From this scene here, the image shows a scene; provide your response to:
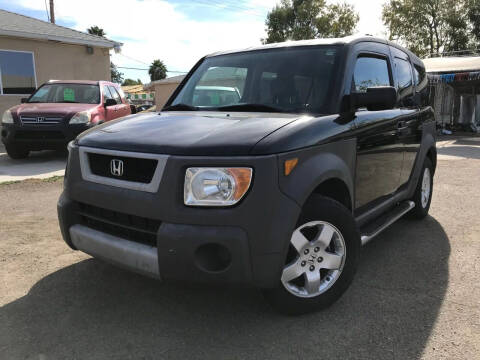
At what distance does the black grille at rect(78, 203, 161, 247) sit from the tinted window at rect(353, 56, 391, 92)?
1.92 m

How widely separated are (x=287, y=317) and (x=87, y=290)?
4.81ft

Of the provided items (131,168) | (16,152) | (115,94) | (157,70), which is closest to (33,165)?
(16,152)

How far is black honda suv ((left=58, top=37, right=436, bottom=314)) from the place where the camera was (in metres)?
2.29

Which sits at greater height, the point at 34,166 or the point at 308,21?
the point at 308,21

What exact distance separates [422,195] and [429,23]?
1543 inches

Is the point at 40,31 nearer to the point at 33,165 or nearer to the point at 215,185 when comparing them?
the point at 33,165

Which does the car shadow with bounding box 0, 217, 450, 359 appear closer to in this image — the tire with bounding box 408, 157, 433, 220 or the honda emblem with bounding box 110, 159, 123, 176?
the honda emblem with bounding box 110, 159, 123, 176

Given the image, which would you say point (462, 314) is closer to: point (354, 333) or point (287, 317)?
point (354, 333)

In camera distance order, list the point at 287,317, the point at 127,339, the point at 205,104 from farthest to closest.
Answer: the point at 205,104, the point at 287,317, the point at 127,339

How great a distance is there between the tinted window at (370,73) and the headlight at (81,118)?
6.56m

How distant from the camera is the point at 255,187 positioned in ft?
7.47

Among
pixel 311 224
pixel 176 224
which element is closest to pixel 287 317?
pixel 311 224

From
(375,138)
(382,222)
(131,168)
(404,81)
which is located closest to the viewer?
(131,168)

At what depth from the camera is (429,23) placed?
38.2 metres
